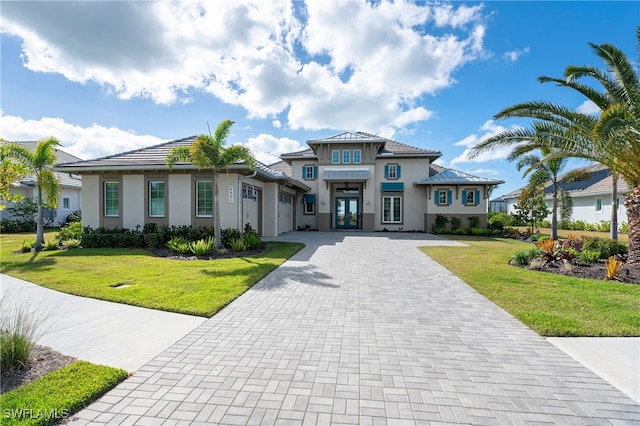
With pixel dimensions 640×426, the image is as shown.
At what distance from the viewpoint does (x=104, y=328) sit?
474 centimetres

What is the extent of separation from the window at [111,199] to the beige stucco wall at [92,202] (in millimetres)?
356

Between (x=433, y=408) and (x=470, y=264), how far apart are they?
8.39 metres

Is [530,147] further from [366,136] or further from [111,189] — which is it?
[111,189]

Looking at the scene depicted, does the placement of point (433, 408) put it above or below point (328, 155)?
A: below

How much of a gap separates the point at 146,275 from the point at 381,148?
19.7 metres

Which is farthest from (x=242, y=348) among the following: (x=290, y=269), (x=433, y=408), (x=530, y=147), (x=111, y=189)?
(x=111, y=189)

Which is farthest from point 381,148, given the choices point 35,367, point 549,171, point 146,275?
→ point 35,367

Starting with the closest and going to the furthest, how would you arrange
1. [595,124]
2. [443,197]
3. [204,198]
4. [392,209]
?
[595,124] → [204,198] → [443,197] → [392,209]

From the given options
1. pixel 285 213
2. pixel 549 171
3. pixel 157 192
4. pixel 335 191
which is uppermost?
pixel 549 171

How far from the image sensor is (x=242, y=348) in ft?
13.5

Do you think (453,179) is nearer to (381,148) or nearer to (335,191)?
(381,148)

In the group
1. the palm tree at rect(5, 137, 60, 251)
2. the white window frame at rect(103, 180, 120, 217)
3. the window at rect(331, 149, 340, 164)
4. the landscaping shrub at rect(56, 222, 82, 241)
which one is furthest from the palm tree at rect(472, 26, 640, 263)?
the landscaping shrub at rect(56, 222, 82, 241)

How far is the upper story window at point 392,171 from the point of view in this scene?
951 inches

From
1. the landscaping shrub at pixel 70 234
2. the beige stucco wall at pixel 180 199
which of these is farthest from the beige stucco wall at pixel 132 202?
the landscaping shrub at pixel 70 234
